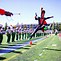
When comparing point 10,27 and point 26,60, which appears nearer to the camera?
point 26,60

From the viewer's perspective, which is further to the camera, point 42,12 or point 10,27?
point 10,27

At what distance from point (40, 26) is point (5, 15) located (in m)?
6.04

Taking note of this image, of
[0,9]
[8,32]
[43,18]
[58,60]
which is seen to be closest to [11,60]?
[58,60]

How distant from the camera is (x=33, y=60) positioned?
1633 cm

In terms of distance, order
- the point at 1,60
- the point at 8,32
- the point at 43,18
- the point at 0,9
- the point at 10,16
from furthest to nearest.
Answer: the point at 8,32
the point at 43,18
the point at 10,16
the point at 0,9
the point at 1,60

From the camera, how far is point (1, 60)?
52.1ft

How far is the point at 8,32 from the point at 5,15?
14.8 meters

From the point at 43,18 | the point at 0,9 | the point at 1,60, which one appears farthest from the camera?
the point at 43,18

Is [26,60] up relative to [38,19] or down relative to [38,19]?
down

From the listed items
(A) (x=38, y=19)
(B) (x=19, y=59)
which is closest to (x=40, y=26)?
(A) (x=38, y=19)

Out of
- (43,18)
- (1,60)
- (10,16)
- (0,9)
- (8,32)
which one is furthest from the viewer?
(8,32)

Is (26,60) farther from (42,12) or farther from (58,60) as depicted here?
(42,12)

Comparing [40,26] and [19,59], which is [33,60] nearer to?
[19,59]

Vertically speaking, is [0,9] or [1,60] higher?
[0,9]
